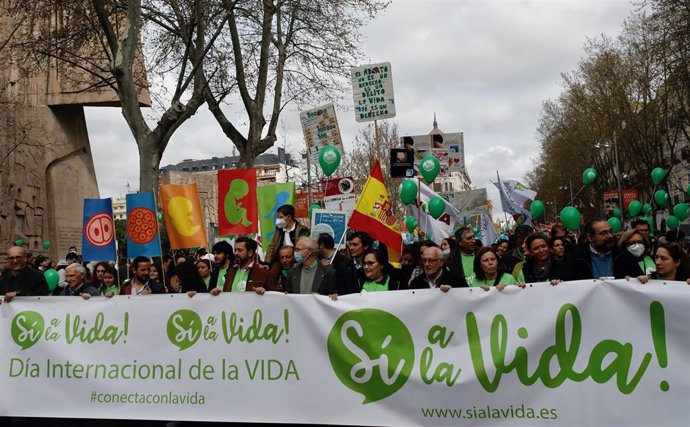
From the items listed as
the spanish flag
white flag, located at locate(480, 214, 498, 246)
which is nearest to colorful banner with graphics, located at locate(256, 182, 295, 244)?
the spanish flag

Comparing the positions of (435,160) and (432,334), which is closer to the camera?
(432,334)

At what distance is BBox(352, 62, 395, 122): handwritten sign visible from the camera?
1132 centimetres

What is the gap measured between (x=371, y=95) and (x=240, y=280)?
518 centimetres

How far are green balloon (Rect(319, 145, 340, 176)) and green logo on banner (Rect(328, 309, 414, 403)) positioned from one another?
6.90 metres

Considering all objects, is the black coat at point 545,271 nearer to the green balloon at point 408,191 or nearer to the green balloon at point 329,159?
the green balloon at point 408,191

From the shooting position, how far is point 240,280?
23.1ft

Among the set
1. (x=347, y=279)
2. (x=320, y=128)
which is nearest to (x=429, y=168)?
(x=320, y=128)

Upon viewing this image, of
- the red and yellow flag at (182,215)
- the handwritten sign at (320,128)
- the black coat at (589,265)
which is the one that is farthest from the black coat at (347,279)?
the handwritten sign at (320,128)

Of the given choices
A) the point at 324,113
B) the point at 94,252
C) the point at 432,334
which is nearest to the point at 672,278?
the point at 432,334

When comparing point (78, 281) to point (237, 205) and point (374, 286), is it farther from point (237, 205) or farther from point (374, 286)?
point (374, 286)

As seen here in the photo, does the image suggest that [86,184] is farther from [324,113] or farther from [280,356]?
[280,356]

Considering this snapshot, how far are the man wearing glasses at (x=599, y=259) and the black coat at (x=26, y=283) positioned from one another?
4.74m

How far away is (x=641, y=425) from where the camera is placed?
4895 mm

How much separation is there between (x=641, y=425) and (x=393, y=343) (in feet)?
5.81
